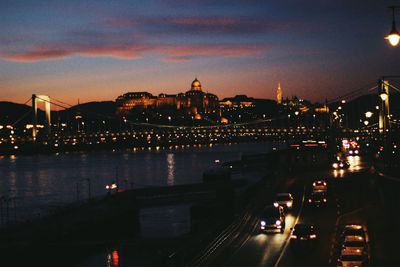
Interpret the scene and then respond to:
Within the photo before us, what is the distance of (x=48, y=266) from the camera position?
12.8 metres

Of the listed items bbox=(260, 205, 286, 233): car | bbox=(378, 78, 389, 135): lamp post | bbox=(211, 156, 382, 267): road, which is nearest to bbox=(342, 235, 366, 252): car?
bbox=(211, 156, 382, 267): road

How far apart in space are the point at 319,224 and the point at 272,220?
3.09 feet

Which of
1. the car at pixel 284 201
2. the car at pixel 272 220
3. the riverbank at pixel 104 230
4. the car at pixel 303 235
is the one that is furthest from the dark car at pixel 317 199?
the car at pixel 303 235

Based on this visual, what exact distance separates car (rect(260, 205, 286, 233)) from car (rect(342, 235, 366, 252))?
2.06 meters

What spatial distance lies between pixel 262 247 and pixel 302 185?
839cm

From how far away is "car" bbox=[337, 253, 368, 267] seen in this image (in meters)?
7.45

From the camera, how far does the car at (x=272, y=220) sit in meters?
10.3

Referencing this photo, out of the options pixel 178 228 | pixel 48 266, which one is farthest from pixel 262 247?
pixel 178 228

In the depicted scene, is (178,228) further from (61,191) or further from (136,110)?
(136,110)

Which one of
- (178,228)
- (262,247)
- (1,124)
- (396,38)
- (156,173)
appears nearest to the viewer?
(396,38)

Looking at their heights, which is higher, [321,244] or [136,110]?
[136,110]

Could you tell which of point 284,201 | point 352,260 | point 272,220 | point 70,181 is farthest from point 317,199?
point 70,181

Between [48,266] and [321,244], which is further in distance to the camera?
[48,266]

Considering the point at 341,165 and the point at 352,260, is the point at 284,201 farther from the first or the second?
the point at 341,165
